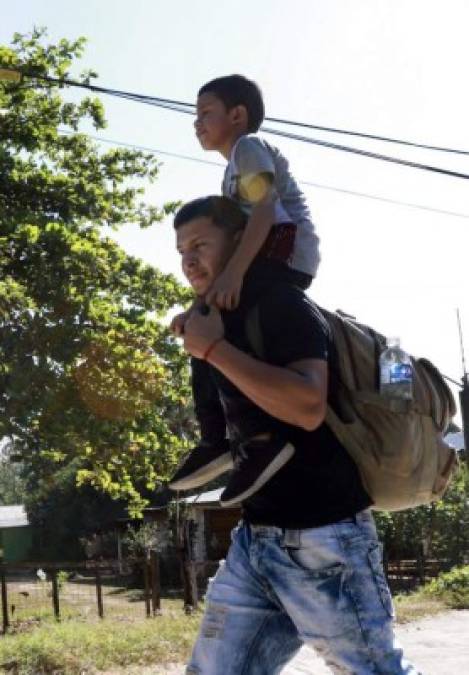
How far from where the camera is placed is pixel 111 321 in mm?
14062

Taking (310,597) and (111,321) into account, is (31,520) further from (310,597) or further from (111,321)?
(310,597)

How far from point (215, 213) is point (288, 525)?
29.7 inches

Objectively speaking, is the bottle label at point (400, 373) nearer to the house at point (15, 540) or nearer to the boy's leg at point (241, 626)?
the boy's leg at point (241, 626)

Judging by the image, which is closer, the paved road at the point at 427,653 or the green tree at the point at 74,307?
the paved road at the point at 427,653

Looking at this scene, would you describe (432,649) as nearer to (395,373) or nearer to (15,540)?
(395,373)

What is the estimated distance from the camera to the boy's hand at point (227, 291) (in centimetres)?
190

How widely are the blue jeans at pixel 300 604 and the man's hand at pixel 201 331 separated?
0.43 m

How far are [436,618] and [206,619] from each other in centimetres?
855

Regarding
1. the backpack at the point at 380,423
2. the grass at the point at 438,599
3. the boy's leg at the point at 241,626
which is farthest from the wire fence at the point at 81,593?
the backpack at the point at 380,423

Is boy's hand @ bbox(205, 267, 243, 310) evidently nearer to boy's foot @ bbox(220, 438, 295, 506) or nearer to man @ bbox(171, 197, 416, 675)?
man @ bbox(171, 197, 416, 675)

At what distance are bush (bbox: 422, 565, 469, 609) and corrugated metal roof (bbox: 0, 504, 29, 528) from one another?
41700 mm

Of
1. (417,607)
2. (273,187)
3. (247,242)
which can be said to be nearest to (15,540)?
(417,607)

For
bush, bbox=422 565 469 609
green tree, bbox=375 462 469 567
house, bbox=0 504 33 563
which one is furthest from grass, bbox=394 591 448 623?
house, bbox=0 504 33 563

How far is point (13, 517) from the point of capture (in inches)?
2238
